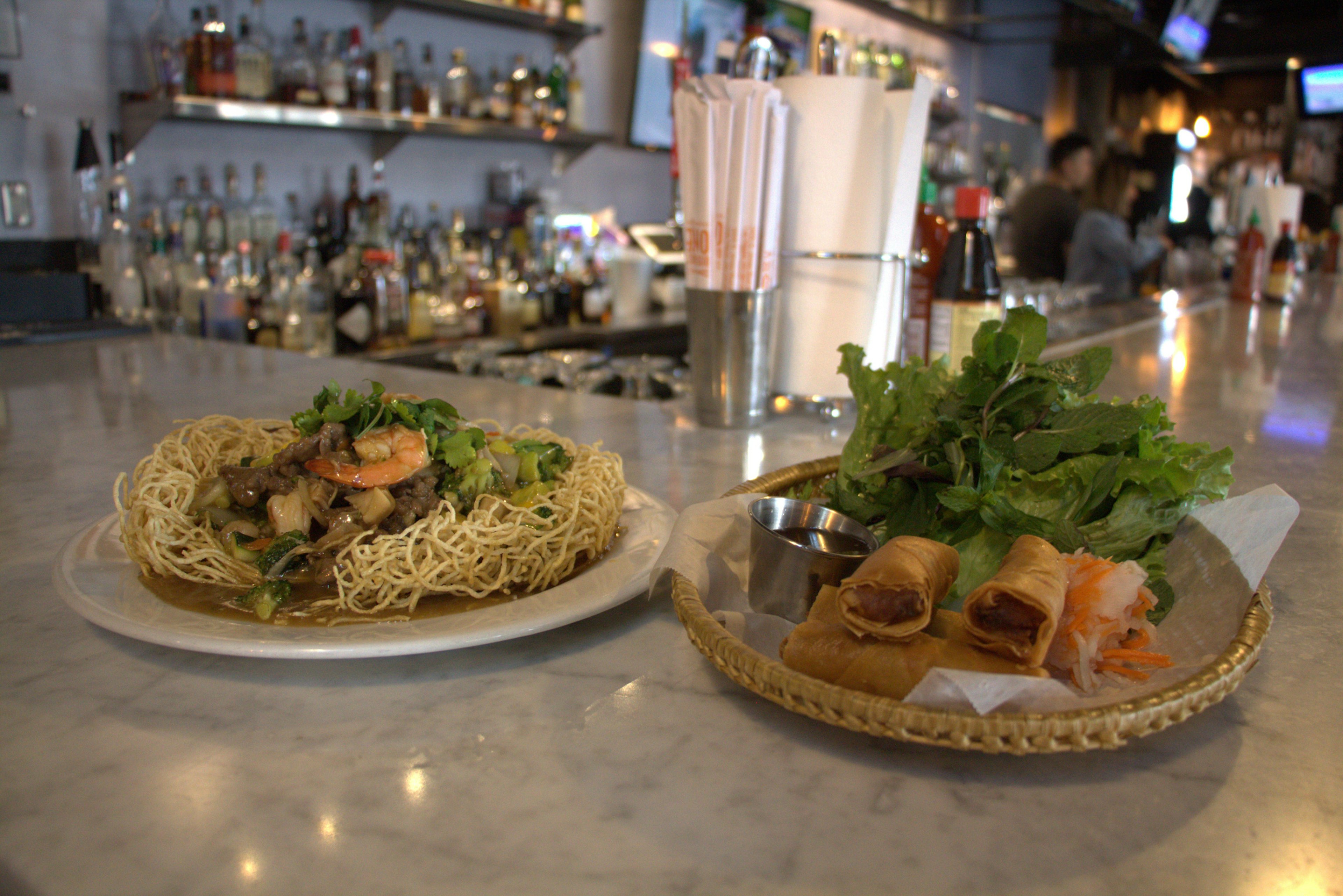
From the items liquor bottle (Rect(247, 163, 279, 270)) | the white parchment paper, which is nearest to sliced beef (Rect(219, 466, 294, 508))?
the white parchment paper

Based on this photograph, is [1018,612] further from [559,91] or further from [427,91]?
[559,91]

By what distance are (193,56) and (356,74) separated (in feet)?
1.73

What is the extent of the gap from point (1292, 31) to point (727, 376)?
7.28 metres

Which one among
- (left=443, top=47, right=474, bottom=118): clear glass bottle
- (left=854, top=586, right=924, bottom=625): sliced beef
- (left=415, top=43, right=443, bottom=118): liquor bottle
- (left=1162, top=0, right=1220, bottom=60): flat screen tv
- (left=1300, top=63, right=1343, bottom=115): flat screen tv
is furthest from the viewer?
(left=1300, top=63, right=1343, bottom=115): flat screen tv

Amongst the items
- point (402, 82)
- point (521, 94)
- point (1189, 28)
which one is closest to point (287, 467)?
point (402, 82)

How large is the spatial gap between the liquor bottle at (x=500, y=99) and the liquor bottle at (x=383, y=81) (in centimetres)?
39

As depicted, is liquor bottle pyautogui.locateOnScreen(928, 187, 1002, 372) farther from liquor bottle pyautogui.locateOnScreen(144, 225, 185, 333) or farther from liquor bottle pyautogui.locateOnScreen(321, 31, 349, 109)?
liquor bottle pyautogui.locateOnScreen(321, 31, 349, 109)

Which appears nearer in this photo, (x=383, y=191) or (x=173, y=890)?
(x=173, y=890)

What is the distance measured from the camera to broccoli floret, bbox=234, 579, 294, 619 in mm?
653

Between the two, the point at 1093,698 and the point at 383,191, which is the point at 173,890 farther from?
the point at 383,191

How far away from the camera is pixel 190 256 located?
2.84 metres

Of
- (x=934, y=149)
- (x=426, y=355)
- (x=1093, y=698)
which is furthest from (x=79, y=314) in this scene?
(x=934, y=149)

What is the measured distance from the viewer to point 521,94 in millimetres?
3627

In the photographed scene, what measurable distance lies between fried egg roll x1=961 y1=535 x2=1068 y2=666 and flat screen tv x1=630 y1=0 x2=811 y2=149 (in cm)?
387
